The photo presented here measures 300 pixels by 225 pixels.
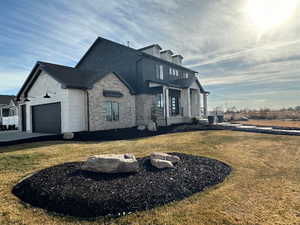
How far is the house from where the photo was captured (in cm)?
1271

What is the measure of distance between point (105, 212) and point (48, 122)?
535 inches

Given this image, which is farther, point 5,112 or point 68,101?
point 5,112

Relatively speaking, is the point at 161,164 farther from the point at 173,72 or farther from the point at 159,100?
the point at 173,72

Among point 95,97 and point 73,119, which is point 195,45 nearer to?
point 95,97

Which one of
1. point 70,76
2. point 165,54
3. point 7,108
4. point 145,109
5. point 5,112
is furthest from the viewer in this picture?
point 5,112

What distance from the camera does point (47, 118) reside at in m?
14.2

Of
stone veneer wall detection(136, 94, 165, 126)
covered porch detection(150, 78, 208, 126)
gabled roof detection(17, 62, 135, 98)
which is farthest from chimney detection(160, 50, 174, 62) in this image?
gabled roof detection(17, 62, 135, 98)

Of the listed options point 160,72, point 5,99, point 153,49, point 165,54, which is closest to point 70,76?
point 160,72

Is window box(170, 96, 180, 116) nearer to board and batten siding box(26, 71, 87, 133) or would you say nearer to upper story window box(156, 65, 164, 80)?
upper story window box(156, 65, 164, 80)

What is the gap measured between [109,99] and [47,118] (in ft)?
17.9

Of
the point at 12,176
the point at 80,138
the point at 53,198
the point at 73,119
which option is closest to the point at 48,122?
the point at 73,119

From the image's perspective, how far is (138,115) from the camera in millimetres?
17594

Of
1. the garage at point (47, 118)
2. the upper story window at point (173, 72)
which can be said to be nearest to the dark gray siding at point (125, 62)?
the upper story window at point (173, 72)

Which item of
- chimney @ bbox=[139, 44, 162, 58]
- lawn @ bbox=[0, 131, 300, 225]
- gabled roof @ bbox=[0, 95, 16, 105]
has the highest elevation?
chimney @ bbox=[139, 44, 162, 58]
